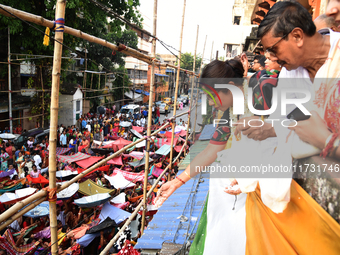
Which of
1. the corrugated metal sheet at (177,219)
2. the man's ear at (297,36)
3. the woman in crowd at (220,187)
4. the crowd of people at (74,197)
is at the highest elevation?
the man's ear at (297,36)

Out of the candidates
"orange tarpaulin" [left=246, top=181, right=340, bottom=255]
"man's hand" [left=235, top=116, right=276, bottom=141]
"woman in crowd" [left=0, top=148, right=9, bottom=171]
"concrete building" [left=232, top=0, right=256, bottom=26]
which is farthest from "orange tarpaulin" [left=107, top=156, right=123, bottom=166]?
"concrete building" [left=232, top=0, right=256, bottom=26]

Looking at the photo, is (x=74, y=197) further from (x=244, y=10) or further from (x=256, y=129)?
(x=244, y=10)

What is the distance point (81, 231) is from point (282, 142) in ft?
18.8

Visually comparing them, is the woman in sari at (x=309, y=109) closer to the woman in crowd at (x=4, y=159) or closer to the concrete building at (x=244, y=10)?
the woman in crowd at (x=4, y=159)

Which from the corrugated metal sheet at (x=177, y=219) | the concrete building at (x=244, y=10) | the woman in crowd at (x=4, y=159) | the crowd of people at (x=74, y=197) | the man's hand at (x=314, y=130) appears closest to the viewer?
the man's hand at (x=314, y=130)

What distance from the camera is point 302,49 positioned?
118 cm

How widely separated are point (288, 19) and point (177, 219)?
10.2ft

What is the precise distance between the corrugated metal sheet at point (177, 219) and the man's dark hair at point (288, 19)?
243cm

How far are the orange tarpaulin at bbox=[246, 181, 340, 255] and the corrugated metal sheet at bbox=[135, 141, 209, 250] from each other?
64.5 inches

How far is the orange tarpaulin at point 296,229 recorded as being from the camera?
1.02 m

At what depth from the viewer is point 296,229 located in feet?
3.84

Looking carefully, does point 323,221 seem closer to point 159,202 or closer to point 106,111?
point 159,202

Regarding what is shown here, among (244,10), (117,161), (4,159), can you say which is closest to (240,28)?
(244,10)

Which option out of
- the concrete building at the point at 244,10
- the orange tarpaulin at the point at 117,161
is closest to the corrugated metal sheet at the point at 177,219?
the orange tarpaulin at the point at 117,161
